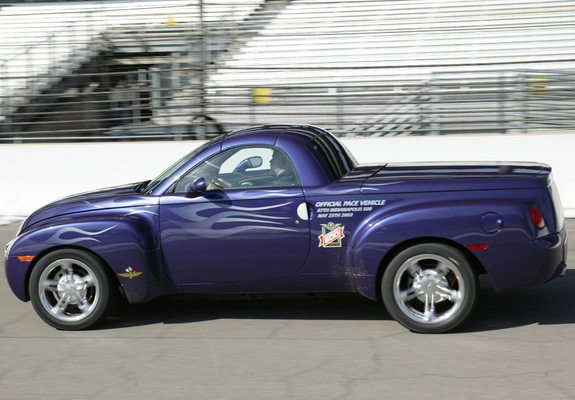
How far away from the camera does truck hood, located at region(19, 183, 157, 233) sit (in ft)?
17.3

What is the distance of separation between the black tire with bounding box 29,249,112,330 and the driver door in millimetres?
577

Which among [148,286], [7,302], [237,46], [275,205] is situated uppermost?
[237,46]

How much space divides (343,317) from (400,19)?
597 inches

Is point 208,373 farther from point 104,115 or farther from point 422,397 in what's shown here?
point 104,115

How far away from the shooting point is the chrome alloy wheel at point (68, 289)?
524cm

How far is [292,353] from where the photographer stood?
4.60 meters

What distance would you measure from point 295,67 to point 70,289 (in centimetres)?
921

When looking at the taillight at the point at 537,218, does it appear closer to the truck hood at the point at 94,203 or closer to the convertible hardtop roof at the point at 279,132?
the convertible hardtop roof at the point at 279,132

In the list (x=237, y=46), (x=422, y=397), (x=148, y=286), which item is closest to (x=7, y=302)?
(x=148, y=286)

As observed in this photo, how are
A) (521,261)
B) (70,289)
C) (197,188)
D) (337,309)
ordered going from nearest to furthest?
(521,261) < (197,188) < (70,289) < (337,309)

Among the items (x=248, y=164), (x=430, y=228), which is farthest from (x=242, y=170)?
(x=430, y=228)

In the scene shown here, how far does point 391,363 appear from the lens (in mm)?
4336

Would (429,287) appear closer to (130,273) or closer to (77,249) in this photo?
(130,273)

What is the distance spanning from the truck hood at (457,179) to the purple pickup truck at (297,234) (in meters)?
0.01
